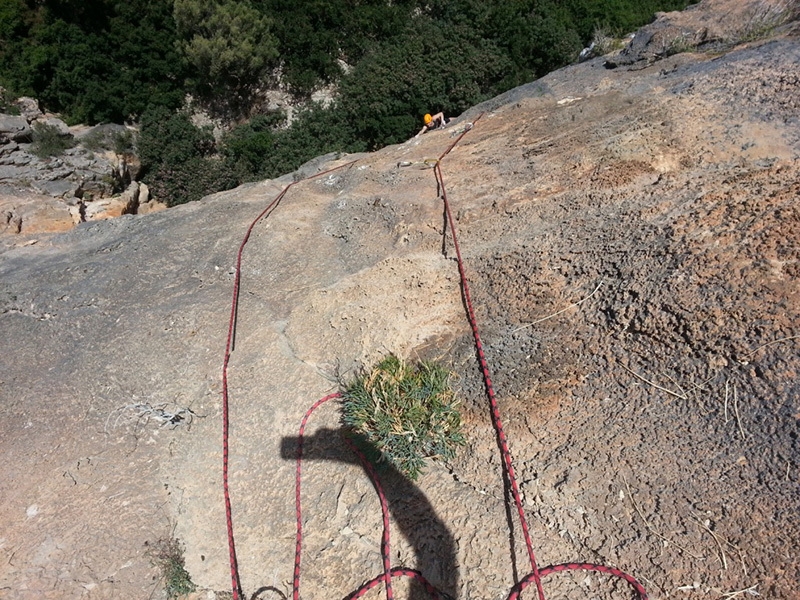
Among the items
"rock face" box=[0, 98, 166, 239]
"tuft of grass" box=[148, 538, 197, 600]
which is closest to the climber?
"rock face" box=[0, 98, 166, 239]

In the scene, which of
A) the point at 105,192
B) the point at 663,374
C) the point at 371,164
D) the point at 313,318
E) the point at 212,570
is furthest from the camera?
the point at 105,192

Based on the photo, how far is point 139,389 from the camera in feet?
17.0

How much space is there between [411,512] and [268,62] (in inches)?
843

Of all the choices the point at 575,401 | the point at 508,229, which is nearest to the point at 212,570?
the point at 575,401

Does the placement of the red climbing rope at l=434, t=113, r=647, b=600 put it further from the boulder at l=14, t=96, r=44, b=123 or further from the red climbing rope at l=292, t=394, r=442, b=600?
the boulder at l=14, t=96, r=44, b=123

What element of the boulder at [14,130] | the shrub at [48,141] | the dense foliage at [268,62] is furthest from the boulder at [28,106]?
the boulder at [14,130]

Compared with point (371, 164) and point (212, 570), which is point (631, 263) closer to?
point (212, 570)

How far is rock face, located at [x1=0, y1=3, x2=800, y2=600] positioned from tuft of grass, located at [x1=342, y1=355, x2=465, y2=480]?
174 mm

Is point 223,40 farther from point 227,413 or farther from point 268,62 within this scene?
point 227,413

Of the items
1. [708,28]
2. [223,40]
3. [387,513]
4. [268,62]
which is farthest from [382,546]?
[268,62]

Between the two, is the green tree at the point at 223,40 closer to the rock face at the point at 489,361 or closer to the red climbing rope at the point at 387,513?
the rock face at the point at 489,361

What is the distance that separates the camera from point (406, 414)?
4.12m

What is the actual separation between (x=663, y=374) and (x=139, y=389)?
477 centimetres

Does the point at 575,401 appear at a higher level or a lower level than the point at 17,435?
lower
